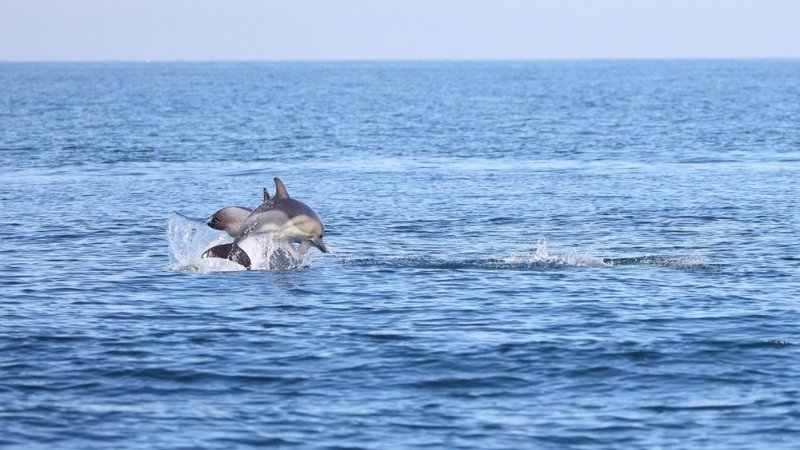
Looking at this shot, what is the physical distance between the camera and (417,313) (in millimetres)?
23422

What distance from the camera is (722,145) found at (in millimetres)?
65938

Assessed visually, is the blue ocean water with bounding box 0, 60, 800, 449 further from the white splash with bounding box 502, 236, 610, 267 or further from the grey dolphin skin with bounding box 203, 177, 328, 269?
the grey dolphin skin with bounding box 203, 177, 328, 269

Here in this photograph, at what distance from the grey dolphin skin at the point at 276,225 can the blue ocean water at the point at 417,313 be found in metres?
0.66

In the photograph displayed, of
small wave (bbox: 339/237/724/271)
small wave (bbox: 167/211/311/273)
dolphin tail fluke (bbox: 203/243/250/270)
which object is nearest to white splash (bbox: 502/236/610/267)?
small wave (bbox: 339/237/724/271)

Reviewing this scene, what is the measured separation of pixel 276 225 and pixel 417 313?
5.18 meters

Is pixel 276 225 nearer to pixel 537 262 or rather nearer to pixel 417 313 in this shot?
pixel 417 313

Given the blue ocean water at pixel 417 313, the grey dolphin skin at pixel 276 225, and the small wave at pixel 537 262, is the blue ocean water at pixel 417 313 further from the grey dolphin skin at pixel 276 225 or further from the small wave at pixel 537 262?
the grey dolphin skin at pixel 276 225

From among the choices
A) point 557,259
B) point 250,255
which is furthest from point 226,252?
point 557,259

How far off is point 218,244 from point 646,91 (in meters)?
129

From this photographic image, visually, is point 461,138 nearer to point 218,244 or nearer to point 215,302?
point 218,244

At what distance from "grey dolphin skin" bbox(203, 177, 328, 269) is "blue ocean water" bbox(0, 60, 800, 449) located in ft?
2.15

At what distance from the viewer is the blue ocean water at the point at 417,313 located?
55.8 feet

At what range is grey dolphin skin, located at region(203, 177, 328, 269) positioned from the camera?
89.9 feet

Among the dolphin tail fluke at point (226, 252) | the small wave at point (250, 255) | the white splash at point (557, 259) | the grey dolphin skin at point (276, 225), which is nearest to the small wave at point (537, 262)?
the white splash at point (557, 259)
